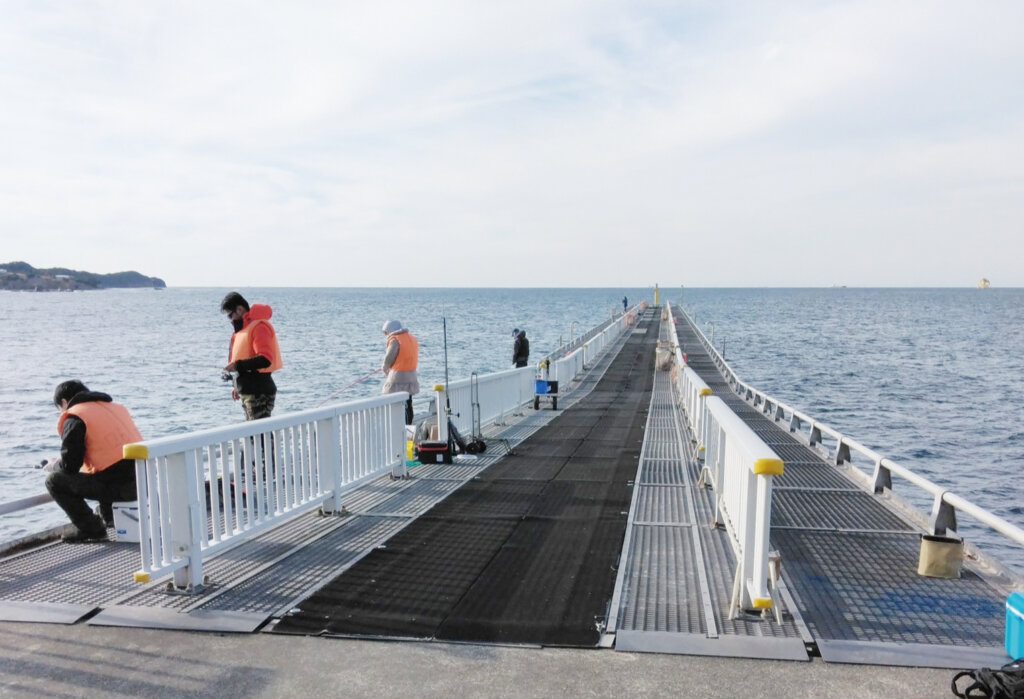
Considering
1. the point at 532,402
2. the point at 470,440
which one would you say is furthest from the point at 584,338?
the point at 470,440

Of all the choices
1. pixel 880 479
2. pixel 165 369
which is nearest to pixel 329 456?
pixel 880 479

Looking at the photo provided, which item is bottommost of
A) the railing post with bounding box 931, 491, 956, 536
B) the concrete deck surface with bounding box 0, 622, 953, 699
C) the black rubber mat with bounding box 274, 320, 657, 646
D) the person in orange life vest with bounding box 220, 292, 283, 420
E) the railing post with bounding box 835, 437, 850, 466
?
the railing post with bounding box 835, 437, 850, 466

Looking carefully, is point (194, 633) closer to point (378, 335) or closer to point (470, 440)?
point (470, 440)

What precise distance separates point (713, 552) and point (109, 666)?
4.47 meters

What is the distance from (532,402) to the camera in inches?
692

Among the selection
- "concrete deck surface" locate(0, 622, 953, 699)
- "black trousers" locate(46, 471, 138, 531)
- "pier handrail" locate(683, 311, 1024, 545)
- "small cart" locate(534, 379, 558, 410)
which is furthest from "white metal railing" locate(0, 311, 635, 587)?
"small cart" locate(534, 379, 558, 410)

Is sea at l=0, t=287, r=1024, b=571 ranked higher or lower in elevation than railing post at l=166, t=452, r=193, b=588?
lower

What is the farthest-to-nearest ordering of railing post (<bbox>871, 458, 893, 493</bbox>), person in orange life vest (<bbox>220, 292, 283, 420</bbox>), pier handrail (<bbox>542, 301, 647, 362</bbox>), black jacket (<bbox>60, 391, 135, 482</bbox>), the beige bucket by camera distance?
pier handrail (<bbox>542, 301, 647, 362</bbox>)
railing post (<bbox>871, 458, 893, 493</bbox>)
person in orange life vest (<bbox>220, 292, 283, 420</bbox>)
black jacket (<bbox>60, 391, 135, 482</bbox>)
the beige bucket

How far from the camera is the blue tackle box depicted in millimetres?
4066

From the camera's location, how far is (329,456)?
729 cm

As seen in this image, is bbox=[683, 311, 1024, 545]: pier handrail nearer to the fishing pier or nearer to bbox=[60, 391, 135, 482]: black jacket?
the fishing pier

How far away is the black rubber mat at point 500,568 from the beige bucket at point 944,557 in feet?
7.82

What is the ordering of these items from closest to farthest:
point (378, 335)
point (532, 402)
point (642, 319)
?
point (532, 402) < point (642, 319) < point (378, 335)

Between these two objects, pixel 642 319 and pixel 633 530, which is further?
pixel 642 319
